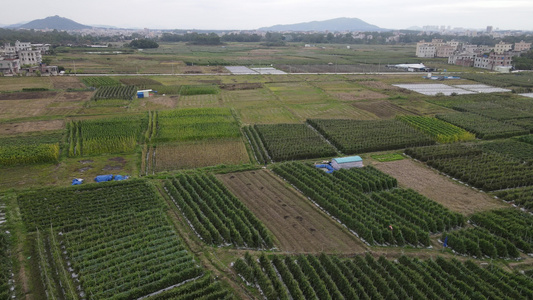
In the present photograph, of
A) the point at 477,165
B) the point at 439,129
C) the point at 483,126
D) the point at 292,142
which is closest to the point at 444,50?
the point at 483,126

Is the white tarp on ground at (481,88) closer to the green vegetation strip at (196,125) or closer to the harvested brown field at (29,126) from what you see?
the green vegetation strip at (196,125)

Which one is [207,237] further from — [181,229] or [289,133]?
[289,133]

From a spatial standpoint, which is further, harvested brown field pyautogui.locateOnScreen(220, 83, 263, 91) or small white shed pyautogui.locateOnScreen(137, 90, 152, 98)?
harvested brown field pyautogui.locateOnScreen(220, 83, 263, 91)

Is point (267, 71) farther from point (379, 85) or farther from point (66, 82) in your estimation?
point (66, 82)

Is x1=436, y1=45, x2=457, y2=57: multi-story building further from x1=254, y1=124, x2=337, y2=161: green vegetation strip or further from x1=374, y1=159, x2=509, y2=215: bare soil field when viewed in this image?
x1=374, y1=159, x2=509, y2=215: bare soil field

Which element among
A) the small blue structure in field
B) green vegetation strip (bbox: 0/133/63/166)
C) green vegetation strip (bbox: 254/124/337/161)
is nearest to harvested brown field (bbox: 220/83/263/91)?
green vegetation strip (bbox: 254/124/337/161)

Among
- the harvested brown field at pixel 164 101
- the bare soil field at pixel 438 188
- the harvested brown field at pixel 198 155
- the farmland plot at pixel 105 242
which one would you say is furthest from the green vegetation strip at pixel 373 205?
the harvested brown field at pixel 164 101
